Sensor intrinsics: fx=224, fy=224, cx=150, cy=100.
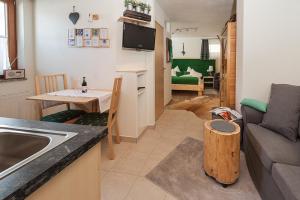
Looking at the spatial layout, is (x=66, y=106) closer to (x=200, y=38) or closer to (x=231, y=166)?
(x=231, y=166)

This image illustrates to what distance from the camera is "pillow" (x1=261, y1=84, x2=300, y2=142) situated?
2.15 metres

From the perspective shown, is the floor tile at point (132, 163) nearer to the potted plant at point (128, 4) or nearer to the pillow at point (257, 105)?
the pillow at point (257, 105)

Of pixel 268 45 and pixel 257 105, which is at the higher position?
pixel 268 45

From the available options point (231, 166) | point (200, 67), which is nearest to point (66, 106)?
point (231, 166)

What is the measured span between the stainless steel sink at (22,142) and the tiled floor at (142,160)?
118 cm

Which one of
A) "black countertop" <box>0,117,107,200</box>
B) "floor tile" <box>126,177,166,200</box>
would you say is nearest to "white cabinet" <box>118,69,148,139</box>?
"floor tile" <box>126,177,166,200</box>

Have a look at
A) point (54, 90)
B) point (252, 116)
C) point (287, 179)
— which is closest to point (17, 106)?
point (54, 90)

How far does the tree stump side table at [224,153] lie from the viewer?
208 centimetres

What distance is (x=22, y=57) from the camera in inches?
143

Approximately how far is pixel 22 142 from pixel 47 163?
37 cm

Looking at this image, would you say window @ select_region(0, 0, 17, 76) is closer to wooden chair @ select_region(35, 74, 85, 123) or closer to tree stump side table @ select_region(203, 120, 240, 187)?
wooden chair @ select_region(35, 74, 85, 123)

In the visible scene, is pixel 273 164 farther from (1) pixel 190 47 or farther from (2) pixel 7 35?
(1) pixel 190 47

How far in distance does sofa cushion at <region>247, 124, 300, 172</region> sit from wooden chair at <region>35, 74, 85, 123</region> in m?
2.18

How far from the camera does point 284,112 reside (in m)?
2.24
